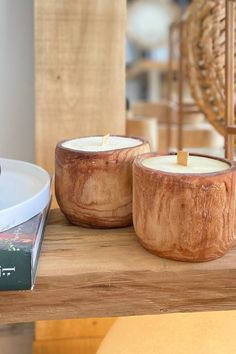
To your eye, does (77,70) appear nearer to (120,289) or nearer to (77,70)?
(77,70)

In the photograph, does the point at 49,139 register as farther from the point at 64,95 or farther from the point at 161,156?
the point at 161,156

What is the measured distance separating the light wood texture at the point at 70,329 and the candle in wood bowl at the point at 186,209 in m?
0.34

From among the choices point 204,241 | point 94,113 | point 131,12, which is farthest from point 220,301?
point 131,12

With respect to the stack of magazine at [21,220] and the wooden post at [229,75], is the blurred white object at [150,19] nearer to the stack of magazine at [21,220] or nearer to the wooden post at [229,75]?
the wooden post at [229,75]

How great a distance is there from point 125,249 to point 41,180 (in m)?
0.12

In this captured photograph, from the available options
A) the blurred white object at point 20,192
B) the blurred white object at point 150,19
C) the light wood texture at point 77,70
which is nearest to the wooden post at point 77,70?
the light wood texture at point 77,70

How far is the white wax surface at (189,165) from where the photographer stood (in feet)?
1.29

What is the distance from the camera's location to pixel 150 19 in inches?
148

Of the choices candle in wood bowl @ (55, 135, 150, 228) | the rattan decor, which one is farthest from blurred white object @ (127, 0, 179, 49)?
candle in wood bowl @ (55, 135, 150, 228)

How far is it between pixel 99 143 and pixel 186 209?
0.49ft

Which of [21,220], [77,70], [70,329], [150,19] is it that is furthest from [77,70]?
[150,19]

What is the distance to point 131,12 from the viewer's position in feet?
12.0

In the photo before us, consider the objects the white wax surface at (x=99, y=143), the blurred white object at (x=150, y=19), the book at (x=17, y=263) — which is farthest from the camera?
the blurred white object at (x=150, y=19)

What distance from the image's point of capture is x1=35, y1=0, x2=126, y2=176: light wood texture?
59 centimetres
